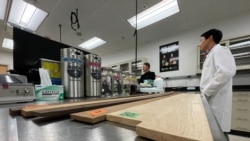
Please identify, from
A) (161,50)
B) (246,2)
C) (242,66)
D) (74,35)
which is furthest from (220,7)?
(74,35)

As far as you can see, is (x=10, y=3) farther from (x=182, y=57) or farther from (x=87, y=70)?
(x=182, y=57)

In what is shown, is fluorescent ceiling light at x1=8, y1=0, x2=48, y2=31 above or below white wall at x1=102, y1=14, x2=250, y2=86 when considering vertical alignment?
above

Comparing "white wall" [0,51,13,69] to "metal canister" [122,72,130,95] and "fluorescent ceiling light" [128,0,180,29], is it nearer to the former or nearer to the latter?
"fluorescent ceiling light" [128,0,180,29]

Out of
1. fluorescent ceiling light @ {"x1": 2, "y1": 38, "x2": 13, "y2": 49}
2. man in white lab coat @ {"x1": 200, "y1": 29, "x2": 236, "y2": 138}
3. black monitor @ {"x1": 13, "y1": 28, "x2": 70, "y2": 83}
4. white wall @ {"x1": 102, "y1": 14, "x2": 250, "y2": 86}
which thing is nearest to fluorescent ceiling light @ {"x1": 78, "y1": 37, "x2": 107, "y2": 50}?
white wall @ {"x1": 102, "y1": 14, "x2": 250, "y2": 86}

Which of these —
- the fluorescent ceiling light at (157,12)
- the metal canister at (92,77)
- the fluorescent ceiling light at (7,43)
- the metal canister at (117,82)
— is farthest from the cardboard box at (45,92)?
the fluorescent ceiling light at (7,43)

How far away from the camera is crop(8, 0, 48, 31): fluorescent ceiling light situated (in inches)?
120

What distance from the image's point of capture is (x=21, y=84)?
3.31ft

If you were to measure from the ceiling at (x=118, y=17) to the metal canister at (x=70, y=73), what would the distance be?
2.15 metres

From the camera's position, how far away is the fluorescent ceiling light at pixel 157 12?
120 inches

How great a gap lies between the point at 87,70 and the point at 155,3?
7.90 ft

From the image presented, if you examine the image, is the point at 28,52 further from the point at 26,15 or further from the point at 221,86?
the point at 26,15

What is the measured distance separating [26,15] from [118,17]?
7.70ft

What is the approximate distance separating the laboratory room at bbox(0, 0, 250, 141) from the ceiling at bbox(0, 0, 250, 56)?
0.9 inches

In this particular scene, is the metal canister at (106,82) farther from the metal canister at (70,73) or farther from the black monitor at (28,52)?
the black monitor at (28,52)
